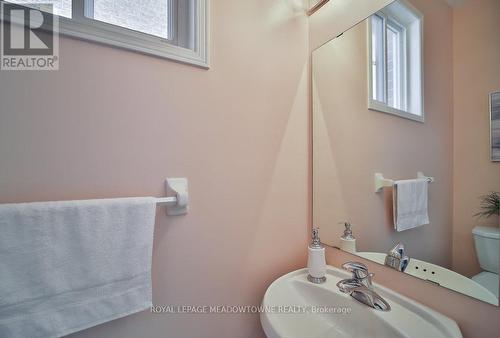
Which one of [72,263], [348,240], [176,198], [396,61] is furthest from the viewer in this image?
[348,240]

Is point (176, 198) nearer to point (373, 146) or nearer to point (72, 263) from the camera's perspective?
point (72, 263)

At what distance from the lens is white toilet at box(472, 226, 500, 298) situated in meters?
0.58

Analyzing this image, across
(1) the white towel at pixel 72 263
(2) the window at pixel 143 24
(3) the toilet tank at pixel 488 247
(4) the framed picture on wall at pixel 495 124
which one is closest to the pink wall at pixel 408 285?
(3) the toilet tank at pixel 488 247

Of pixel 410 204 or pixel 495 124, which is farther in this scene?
pixel 410 204

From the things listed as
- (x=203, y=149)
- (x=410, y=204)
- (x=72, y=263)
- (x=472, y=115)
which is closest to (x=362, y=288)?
(x=410, y=204)

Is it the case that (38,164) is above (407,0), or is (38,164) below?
below

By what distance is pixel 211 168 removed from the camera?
839mm

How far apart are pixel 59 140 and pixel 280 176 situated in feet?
2.68

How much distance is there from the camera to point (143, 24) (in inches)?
32.2

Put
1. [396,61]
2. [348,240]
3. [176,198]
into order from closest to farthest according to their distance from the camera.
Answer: [176,198]
[396,61]
[348,240]

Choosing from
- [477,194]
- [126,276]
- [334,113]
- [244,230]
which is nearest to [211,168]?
[244,230]

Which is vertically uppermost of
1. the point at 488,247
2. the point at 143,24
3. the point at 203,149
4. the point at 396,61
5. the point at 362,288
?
the point at 143,24

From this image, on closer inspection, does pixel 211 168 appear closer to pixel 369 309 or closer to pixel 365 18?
pixel 369 309

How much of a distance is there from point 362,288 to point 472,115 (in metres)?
0.67
